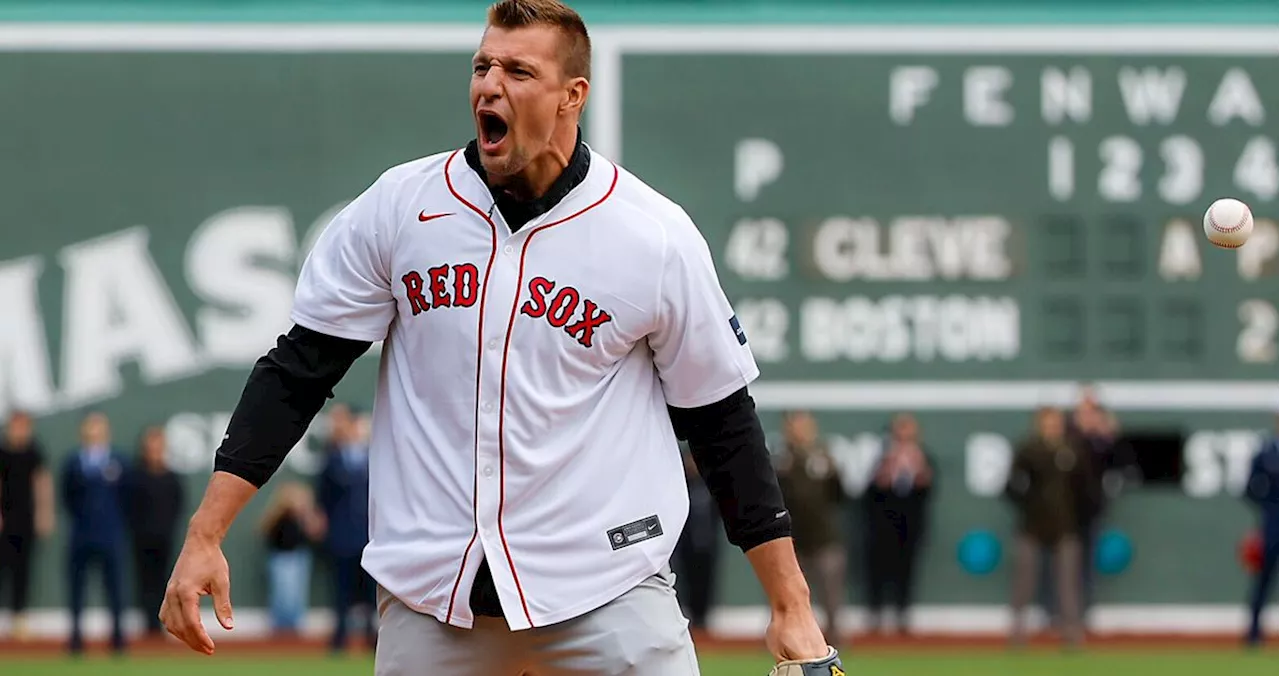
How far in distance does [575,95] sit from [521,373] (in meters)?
0.61

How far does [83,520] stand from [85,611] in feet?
9.24

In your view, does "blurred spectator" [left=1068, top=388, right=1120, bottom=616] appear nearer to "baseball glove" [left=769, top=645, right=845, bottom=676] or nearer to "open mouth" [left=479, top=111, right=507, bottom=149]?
"baseball glove" [left=769, top=645, right=845, bottom=676]

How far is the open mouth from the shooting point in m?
4.26

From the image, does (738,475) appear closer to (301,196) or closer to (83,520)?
(83,520)

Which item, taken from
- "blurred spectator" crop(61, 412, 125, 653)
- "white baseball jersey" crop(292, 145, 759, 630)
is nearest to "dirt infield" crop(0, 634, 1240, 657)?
"blurred spectator" crop(61, 412, 125, 653)

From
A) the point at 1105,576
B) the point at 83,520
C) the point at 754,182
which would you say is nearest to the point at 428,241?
the point at 83,520

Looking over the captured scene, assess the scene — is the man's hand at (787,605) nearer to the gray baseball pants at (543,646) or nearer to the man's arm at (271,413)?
the gray baseball pants at (543,646)

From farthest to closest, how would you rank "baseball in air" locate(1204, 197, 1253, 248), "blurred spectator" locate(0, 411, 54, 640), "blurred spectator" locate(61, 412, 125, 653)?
"blurred spectator" locate(0, 411, 54, 640) → "blurred spectator" locate(61, 412, 125, 653) → "baseball in air" locate(1204, 197, 1253, 248)

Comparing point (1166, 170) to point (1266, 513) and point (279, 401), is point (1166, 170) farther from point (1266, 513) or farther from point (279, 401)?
point (279, 401)

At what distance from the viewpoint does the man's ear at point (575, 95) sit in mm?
4344

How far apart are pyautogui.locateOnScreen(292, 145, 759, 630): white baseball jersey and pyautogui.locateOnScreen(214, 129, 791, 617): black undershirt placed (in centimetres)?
4

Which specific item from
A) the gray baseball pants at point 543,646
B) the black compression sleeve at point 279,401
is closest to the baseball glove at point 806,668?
the gray baseball pants at point 543,646

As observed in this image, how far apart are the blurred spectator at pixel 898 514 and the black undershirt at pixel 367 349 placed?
1319 cm

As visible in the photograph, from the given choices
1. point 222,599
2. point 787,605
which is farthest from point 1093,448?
point 222,599
